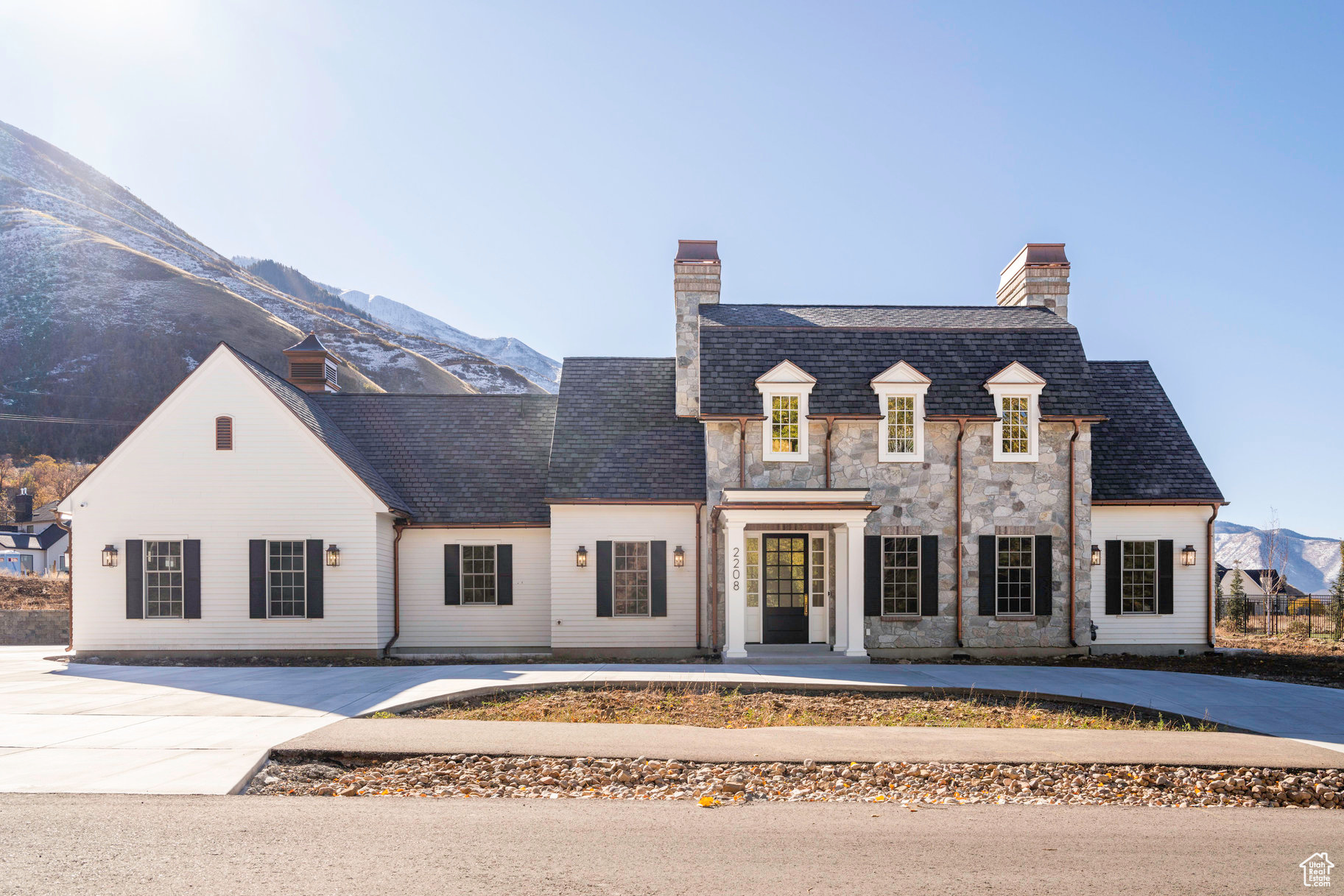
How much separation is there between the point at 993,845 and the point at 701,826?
1989 mm

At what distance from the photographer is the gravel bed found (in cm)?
689

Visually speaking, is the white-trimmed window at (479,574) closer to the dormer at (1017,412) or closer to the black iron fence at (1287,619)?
the dormer at (1017,412)

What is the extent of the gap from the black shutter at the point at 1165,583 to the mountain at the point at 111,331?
270ft

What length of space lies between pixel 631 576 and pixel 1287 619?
27.9 m

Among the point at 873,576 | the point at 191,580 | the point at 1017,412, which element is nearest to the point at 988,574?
the point at 873,576

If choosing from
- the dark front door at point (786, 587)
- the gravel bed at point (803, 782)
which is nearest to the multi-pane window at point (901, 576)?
the dark front door at point (786, 587)

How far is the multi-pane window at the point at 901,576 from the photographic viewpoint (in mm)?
16406

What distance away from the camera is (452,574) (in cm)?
1733

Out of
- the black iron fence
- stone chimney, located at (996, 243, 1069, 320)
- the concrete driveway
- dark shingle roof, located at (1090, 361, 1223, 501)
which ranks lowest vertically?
the black iron fence

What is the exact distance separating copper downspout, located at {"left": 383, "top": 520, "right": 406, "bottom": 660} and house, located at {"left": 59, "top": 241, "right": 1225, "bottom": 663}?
0.16ft

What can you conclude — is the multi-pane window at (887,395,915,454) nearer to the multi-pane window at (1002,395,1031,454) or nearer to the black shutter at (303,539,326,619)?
the multi-pane window at (1002,395,1031,454)

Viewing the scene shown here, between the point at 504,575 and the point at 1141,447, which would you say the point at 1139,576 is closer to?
the point at 1141,447

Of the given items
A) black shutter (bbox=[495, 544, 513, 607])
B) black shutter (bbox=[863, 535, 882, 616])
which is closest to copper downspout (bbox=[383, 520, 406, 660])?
black shutter (bbox=[495, 544, 513, 607])

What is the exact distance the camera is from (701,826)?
19.3 ft
